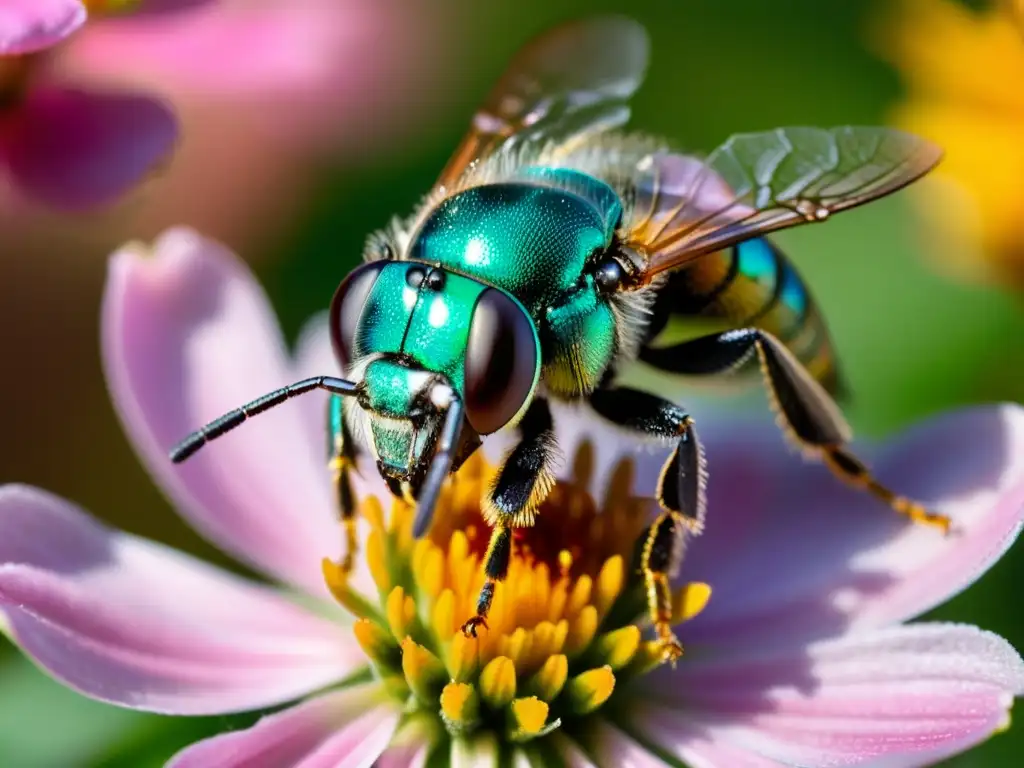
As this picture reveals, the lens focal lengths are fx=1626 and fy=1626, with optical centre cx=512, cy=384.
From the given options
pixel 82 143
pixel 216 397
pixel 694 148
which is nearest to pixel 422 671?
pixel 216 397

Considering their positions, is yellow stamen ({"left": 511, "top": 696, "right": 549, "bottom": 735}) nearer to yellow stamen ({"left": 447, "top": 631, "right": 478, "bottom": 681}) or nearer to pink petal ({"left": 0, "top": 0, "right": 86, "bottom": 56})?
yellow stamen ({"left": 447, "top": 631, "right": 478, "bottom": 681})

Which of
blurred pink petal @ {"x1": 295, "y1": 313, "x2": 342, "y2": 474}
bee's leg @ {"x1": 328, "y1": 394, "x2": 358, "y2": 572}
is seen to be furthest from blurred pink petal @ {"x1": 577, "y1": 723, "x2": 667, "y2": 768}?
blurred pink petal @ {"x1": 295, "y1": 313, "x2": 342, "y2": 474}

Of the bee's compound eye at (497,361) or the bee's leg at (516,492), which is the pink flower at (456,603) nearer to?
the bee's leg at (516,492)

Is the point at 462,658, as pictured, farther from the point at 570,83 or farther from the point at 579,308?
the point at 570,83

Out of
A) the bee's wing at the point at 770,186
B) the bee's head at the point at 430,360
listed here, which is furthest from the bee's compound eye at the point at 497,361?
the bee's wing at the point at 770,186

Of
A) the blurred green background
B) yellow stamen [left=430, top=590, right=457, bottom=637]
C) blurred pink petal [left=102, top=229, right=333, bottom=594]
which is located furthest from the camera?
the blurred green background
